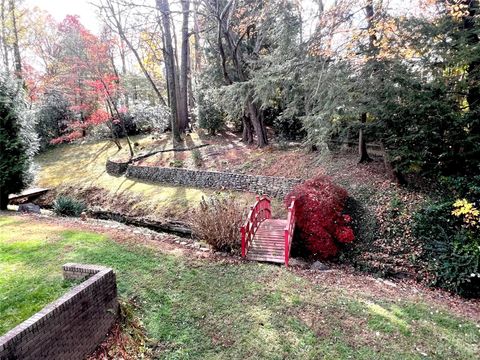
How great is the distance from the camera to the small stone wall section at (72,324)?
11.0 ft

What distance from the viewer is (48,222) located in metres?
10.1

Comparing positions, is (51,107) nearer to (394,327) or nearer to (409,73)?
(409,73)

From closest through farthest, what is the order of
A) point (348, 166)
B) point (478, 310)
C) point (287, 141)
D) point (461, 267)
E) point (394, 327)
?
point (394, 327), point (478, 310), point (461, 267), point (348, 166), point (287, 141)

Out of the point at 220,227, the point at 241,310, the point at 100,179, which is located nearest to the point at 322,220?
the point at 220,227

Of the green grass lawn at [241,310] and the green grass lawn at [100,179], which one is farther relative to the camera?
the green grass lawn at [100,179]

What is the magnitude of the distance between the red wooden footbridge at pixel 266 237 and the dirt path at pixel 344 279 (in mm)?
463

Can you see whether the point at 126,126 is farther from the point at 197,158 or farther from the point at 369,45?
the point at 369,45

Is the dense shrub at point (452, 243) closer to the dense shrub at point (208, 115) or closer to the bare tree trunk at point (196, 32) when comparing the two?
the bare tree trunk at point (196, 32)

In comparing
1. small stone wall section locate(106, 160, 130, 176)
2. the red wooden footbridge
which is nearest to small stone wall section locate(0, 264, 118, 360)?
the red wooden footbridge

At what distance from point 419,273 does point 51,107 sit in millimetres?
25600

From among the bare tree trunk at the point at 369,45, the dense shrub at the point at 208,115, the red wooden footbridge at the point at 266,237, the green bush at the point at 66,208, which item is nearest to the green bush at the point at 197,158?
the dense shrub at the point at 208,115

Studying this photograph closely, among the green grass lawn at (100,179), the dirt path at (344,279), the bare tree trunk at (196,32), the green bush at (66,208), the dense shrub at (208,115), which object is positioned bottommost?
the dirt path at (344,279)

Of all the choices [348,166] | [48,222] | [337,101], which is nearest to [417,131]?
[337,101]

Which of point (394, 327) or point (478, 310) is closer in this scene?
point (394, 327)
